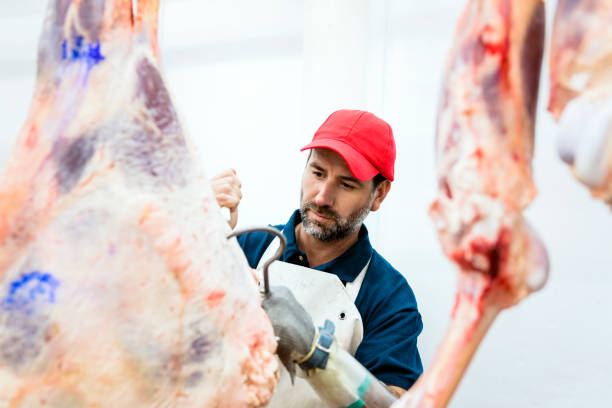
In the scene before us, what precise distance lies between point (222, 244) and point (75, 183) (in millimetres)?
189

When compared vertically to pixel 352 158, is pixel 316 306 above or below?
below

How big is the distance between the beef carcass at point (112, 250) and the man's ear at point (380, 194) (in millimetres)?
964

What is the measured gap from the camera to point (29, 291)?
0.64m

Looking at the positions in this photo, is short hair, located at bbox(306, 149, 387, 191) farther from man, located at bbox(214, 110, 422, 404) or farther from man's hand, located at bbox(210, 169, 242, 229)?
man's hand, located at bbox(210, 169, 242, 229)

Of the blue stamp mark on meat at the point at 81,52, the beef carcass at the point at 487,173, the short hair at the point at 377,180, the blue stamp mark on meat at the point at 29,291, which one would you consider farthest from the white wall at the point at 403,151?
the beef carcass at the point at 487,173

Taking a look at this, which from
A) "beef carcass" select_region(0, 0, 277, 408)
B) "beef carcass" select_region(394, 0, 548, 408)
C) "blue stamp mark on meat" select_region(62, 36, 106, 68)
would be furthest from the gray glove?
"blue stamp mark on meat" select_region(62, 36, 106, 68)

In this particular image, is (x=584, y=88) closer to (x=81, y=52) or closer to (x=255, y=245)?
(x=81, y=52)

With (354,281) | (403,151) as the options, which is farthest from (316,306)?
(403,151)

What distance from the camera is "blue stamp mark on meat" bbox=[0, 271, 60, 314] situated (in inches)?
25.1

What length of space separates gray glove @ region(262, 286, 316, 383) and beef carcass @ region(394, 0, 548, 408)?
0.30m

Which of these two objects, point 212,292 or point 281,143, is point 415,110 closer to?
point 281,143

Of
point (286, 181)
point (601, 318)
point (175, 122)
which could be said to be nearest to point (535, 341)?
point (601, 318)

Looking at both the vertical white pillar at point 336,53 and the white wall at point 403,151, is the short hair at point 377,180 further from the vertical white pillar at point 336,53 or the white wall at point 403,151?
the vertical white pillar at point 336,53

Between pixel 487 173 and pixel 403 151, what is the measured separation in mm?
1186
